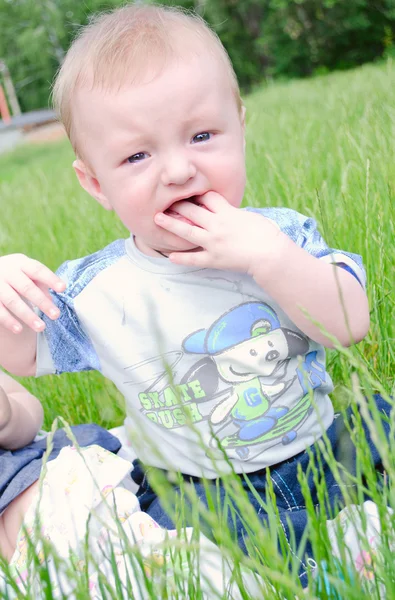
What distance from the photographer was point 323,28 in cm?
2247

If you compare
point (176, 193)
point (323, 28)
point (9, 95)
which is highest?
point (176, 193)

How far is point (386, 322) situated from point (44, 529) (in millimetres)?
900

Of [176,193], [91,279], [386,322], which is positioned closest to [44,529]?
[91,279]

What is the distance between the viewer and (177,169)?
1.27m

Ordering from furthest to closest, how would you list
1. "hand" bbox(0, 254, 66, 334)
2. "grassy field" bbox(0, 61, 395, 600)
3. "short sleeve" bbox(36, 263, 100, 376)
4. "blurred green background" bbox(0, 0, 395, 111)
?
1. "blurred green background" bbox(0, 0, 395, 111)
2. "short sleeve" bbox(36, 263, 100, 376)
3. "hand" bbox(0, 254, 66, 334)
4. "grassy field" bbox(0, 61, 395, 600)

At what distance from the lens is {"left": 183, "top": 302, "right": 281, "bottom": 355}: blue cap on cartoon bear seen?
4.70ft

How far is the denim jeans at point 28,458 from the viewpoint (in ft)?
5.22

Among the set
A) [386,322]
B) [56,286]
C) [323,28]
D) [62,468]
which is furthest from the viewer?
[323,28]

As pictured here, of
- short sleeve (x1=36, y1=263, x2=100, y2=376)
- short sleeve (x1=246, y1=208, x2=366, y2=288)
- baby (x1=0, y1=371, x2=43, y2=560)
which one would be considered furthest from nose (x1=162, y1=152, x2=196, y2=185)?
baby (x1=0, y1=371, x2=43, y2=560)

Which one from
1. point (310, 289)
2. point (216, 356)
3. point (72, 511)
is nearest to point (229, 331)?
point (216, 356)

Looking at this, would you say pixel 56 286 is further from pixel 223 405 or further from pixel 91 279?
pixel 223 405

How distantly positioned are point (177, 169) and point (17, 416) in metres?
0.84

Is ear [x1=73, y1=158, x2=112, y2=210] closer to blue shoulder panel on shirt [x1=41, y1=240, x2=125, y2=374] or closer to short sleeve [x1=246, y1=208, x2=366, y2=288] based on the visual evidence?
blue shoulder panel on shirt [x1=41, y1=240, x2=125, y2=374]

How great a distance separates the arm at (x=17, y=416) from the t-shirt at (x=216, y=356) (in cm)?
26
